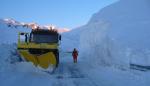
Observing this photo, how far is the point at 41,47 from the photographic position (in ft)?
67.6

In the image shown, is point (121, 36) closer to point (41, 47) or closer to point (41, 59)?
point (41, 47)

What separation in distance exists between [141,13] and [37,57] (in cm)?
6871

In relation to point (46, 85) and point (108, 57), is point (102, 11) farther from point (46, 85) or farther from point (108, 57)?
point (46, 85)

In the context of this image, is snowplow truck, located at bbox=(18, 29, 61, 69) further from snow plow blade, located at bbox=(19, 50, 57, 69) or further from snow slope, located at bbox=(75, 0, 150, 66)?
snow slope, located at bbox=(75, 0, 150, 66)

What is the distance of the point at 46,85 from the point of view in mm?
13797

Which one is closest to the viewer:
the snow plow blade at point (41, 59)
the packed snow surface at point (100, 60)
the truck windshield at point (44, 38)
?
the packed snow surface at point (100, 60)

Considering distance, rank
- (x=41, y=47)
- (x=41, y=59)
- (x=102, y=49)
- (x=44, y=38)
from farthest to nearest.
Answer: (x=102, y=49) < (x=44, y=38) < (x=41, y=47) < (x=41, y=59)

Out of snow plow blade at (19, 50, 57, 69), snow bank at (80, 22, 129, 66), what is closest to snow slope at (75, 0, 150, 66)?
snow bank at (80, 22, 129, 66)

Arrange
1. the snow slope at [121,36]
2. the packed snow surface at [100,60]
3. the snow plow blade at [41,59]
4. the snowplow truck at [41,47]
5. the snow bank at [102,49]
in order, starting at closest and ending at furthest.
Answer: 1. the packed snow surface at [100,60]
2. the snow plow blade at [41,59]
3. the snowplow truck at [41,47]
4. the snow bank at [102,49]
5. the snow slope at [121,36]

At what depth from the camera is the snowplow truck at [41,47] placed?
18.6 m

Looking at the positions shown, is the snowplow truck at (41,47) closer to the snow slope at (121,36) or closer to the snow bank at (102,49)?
the snow bank at (102,49)

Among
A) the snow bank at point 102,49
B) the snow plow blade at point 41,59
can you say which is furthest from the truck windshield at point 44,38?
the snow bank at point 102,49

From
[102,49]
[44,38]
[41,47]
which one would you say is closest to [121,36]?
[102,49]

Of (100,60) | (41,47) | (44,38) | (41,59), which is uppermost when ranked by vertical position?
(44,38)
